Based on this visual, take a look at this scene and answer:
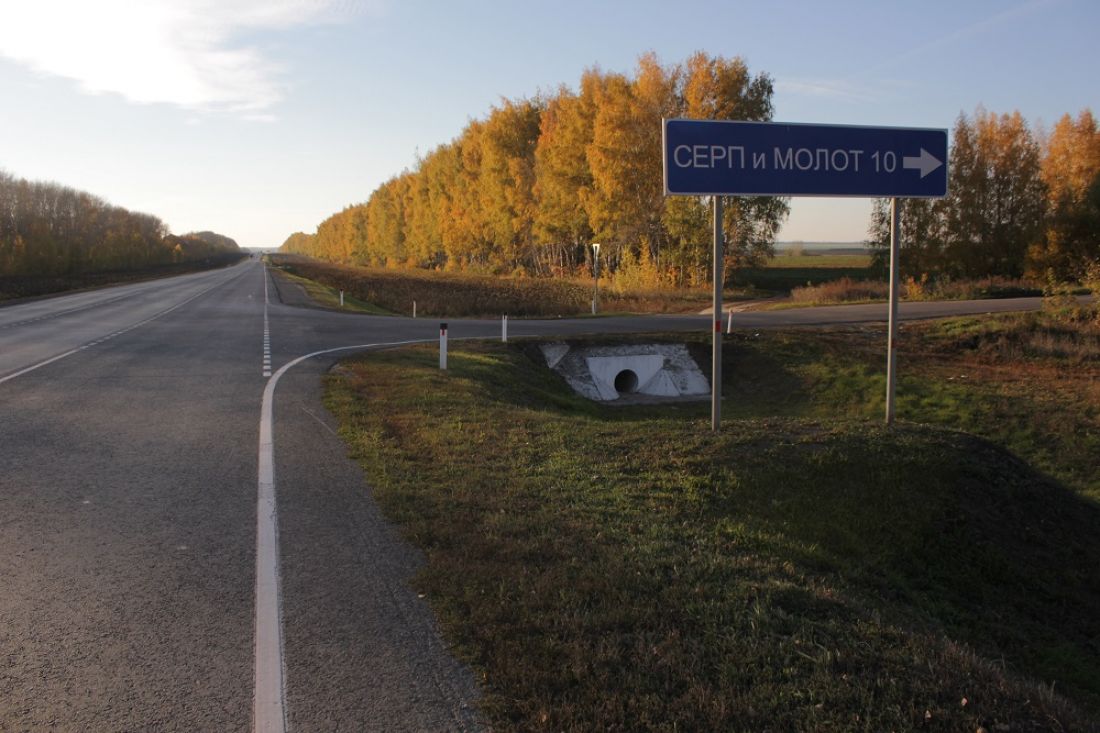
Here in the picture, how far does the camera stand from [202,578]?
4801mm

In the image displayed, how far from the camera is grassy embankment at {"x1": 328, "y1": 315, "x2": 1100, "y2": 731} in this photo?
334cm

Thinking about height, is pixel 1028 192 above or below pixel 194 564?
above

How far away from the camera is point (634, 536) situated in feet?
18.1

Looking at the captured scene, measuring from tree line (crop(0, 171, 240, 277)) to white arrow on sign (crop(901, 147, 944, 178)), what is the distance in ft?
261

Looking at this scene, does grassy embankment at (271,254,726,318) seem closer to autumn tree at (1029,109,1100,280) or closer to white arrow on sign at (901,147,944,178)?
autumn tree at (1029,109,1100,280)

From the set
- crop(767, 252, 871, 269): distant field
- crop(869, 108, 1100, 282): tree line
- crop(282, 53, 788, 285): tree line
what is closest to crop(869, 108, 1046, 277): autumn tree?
crop(869, 108, 1100, 282): tree line

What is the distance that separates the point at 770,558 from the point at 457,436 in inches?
171

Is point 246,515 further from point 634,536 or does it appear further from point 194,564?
point 634,536

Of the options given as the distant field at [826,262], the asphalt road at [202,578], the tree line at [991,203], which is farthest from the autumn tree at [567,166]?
the asphalt road at [202,578]

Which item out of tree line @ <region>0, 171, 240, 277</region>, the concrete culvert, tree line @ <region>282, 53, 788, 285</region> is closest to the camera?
the concrete culvert

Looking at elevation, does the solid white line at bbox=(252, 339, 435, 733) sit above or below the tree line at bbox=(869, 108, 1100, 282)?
below

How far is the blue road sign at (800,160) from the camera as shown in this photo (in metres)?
8.09

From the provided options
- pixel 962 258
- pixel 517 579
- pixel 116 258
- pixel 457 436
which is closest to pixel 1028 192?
pixel 962 258

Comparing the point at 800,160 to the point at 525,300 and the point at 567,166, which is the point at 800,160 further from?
the point at 567,166
